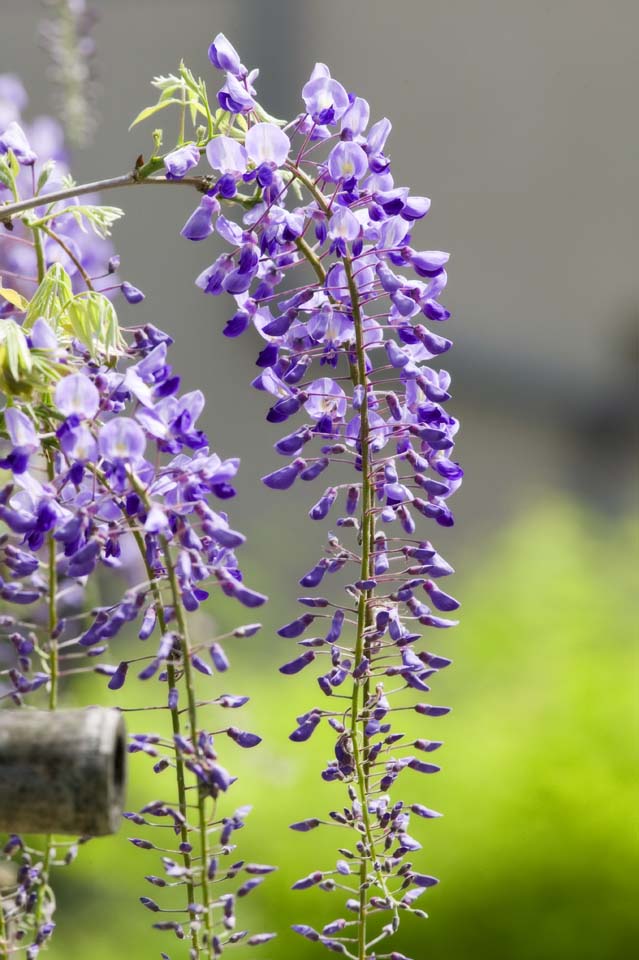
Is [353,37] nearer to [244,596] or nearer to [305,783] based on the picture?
[305,783]

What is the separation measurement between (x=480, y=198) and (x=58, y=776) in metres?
4.48

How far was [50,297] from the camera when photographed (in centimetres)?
71

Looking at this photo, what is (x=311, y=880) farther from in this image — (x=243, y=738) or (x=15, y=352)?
(x=15, y=352)

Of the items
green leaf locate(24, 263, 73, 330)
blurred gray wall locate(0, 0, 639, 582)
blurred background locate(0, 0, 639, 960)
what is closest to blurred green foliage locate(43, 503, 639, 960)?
blurred background locate(0, 0, 639, 960)

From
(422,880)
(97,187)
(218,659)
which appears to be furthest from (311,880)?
(97,187)

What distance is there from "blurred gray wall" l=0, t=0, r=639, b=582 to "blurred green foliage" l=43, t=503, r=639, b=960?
81.5 inches

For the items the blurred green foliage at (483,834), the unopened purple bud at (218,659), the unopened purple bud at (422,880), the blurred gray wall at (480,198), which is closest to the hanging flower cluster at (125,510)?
the unopened purple bud at (218,659)

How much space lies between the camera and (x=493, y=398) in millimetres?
5082

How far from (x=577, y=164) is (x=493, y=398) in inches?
40.0

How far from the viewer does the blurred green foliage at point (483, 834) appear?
1.65 m

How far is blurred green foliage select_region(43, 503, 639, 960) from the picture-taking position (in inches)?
65.0

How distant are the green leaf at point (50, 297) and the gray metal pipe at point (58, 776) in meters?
0.26

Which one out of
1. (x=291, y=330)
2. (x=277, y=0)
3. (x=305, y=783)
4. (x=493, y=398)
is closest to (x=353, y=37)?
(x=277, y=0)

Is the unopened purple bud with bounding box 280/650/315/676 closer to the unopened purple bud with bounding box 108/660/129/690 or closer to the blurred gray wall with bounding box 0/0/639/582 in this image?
the unopened purple bud with bounding box 108/660/129/690
